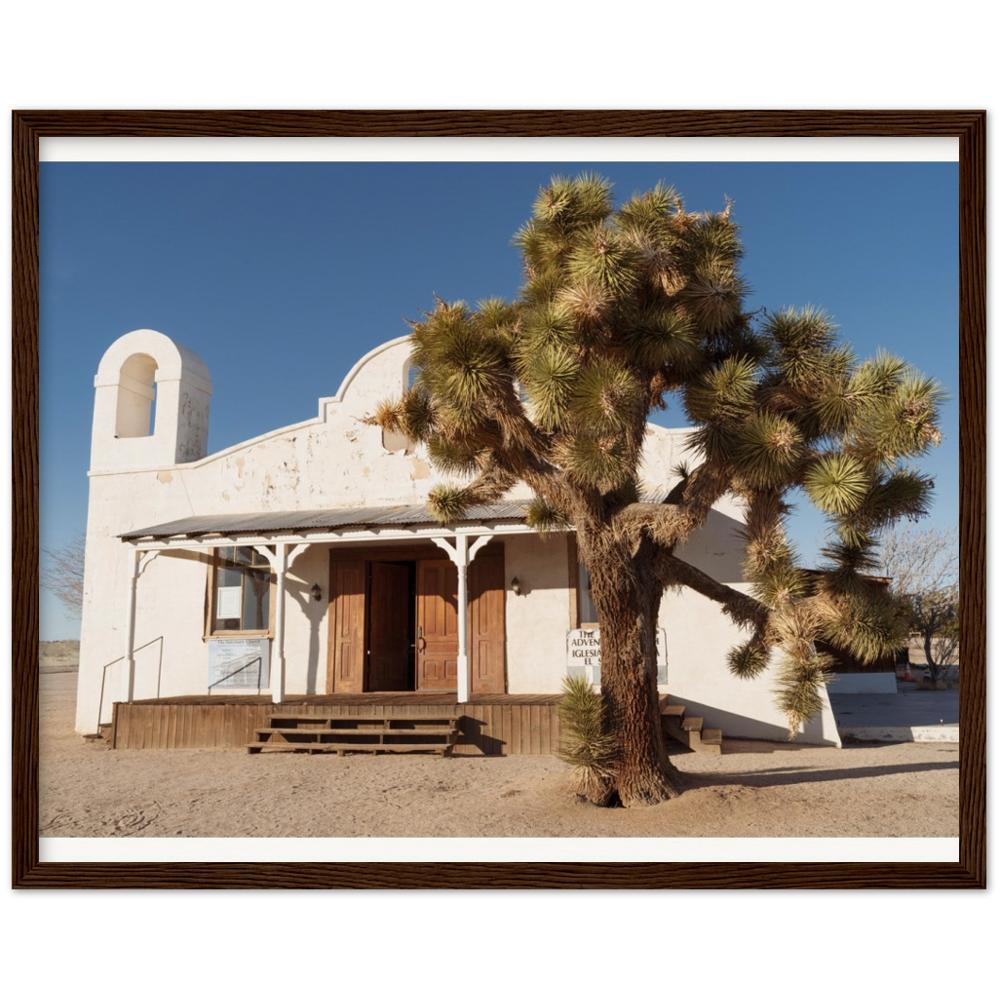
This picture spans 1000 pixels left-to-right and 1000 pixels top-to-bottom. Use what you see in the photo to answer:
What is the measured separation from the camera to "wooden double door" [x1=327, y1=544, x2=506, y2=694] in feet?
40.9

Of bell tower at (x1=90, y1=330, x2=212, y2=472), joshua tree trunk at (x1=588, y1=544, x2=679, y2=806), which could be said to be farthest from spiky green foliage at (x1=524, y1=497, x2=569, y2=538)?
bell tower at (x1=90, y1=330, x2=212, y2=472)

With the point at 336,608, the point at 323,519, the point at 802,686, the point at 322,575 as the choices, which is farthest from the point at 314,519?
the point at 802,686

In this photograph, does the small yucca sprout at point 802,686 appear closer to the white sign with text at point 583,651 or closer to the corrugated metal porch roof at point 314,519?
the corrugated metal porch roof at point 314,519

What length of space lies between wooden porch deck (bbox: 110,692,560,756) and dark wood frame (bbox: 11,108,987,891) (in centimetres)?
592

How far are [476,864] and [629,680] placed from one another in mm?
2872

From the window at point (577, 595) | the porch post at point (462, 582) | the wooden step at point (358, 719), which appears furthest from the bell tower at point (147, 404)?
the window at point (577, 595)

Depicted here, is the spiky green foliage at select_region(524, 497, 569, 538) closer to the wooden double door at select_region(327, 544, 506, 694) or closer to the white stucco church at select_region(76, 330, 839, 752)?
the white stucco church at select_region(76, 330, 839, 752)

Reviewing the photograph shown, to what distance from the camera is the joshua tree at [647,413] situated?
579 centimetres

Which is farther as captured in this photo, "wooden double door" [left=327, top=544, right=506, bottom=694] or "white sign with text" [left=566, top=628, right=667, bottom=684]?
"wooden double door" [left=327, top=544, right=506, bottom=694]

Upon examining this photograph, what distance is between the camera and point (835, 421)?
617cm

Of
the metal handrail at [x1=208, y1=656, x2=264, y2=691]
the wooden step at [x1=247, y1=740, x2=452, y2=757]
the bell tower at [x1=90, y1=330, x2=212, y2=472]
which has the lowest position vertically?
the wooden step at [x1=247, y1=740, x2=452, y2=757]

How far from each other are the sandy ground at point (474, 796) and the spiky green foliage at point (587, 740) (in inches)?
7.5
